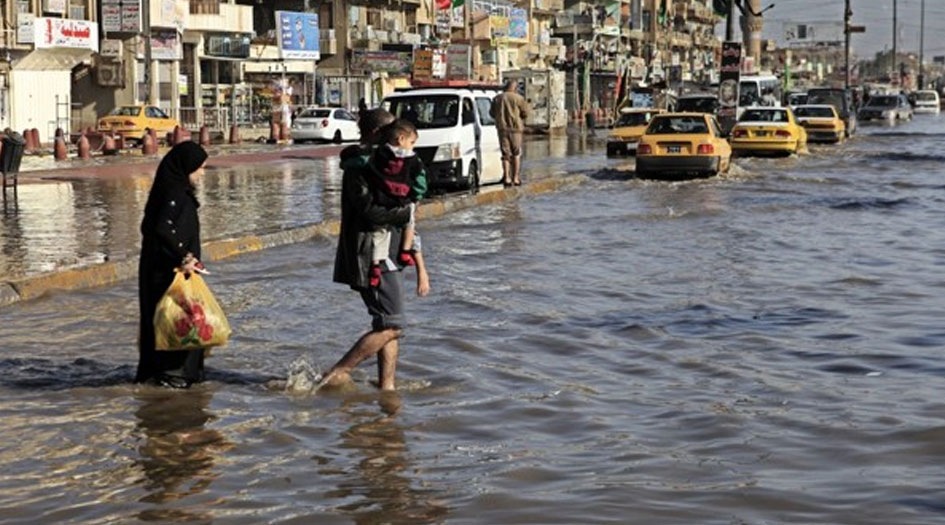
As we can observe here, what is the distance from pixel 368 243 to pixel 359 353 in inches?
27.0

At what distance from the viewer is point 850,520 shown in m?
6.82

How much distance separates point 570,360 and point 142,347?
298 centimetres

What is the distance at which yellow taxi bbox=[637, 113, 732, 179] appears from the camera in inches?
1236

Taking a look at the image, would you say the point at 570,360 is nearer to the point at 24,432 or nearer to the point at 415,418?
the point at 415,418

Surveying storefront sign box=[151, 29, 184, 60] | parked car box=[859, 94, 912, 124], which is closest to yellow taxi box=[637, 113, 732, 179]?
storefront sign box=[151, 29, 184, 60]

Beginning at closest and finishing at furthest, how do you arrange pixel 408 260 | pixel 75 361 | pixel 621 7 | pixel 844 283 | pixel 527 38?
pixel 408 260, pixel 75 361, pixel 844 283, pixel 527 38, pixel 621 7

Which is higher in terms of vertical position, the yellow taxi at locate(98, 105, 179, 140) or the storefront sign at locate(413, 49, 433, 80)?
the storefront sign at locate(413, 49, 433, 80)

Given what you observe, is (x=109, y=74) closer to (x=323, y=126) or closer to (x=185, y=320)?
(x=323, y=126)

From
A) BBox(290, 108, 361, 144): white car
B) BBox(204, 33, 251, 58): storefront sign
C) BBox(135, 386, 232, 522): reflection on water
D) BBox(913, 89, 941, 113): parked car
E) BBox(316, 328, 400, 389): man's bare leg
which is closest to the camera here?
BBox(135, 386, 232, 522): reflection on water

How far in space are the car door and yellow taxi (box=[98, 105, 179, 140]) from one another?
2477 centimetres

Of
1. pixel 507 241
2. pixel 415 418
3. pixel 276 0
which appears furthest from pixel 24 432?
pixel 276 0

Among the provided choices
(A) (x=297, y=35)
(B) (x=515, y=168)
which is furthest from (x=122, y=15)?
(B) (x=515, y=168)

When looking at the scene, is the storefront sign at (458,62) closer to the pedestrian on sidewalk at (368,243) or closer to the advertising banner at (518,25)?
the advertising banner at (518,25)

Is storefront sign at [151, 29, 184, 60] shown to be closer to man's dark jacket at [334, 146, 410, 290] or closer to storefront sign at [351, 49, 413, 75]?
storefront sign at [351, 49, 413, 75]
